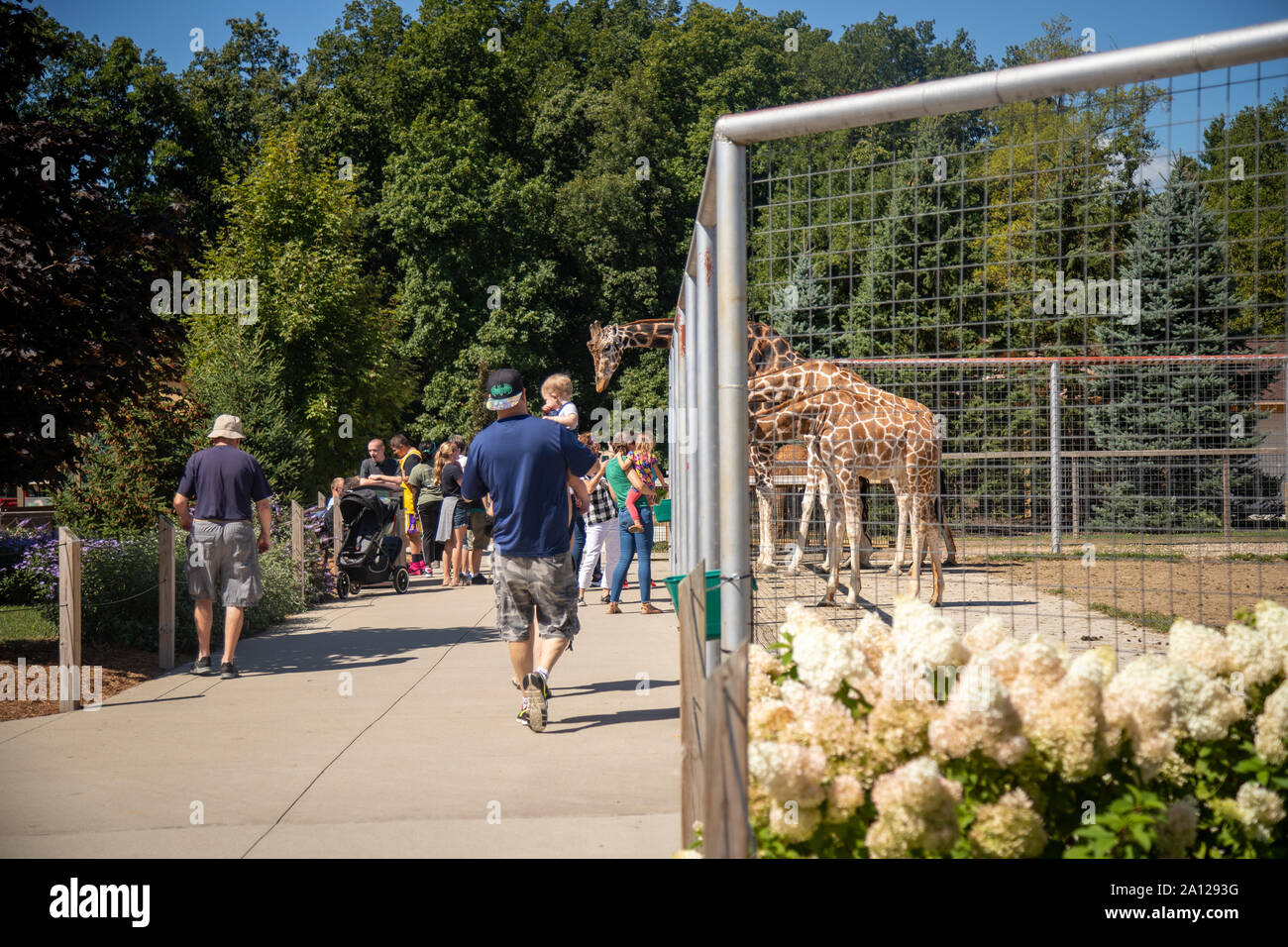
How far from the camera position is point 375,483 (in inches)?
661

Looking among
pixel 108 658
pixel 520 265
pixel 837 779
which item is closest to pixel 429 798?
pixel 837 779

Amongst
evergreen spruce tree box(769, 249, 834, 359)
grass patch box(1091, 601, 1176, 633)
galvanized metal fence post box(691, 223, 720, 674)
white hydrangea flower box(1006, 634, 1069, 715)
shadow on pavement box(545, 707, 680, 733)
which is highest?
evergreen spruce tree box(769, 249, 834, 359)

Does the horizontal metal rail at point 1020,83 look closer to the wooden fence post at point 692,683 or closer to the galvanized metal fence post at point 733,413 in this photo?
the galvanized metal fence post at point 733,413

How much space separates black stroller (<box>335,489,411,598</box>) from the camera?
1440cm

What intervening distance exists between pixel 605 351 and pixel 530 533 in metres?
12.6

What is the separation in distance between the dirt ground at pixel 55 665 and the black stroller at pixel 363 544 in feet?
14.9

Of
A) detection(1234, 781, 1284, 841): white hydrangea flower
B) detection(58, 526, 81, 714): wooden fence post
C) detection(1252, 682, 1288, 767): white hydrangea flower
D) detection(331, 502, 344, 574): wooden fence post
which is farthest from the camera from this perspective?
detection(331, 502, 344, 574): wooden fence post

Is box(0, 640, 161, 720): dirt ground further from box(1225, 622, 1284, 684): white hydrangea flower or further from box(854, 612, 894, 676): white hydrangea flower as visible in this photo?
box(1225, 622, 1284, 684): white hydrangea flower

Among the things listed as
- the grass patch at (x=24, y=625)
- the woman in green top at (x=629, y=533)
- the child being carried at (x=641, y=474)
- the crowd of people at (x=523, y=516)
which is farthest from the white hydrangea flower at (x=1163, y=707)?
the grass patch at (x=24, y=625)

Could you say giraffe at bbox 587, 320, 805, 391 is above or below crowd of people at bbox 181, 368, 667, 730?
above

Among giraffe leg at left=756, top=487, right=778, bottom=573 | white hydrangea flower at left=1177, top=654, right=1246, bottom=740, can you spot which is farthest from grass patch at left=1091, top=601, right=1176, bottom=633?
white hydrangea flower at left=1177, top=654, right=1246, bottom=740

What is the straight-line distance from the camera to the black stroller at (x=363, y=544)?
14398 mm
